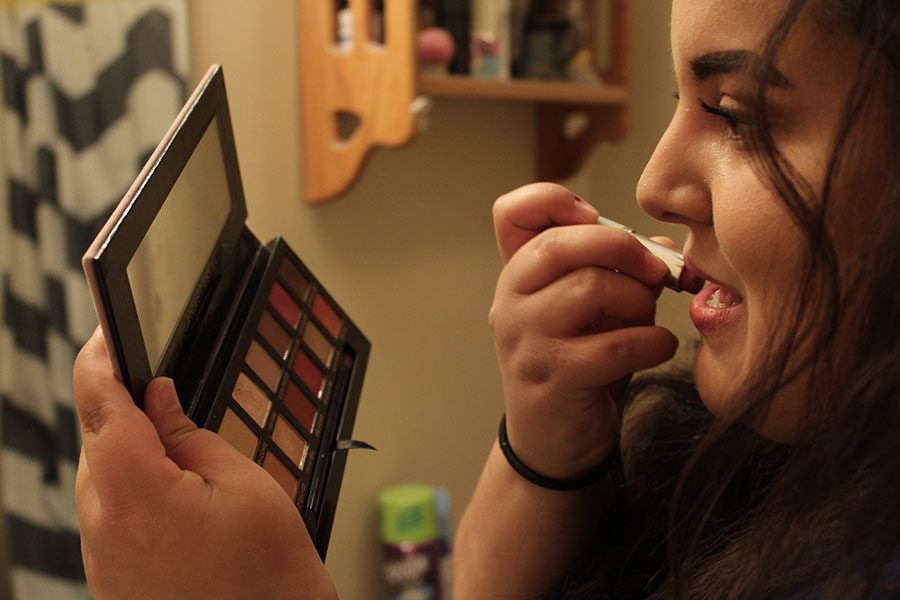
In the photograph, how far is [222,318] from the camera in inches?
16.6

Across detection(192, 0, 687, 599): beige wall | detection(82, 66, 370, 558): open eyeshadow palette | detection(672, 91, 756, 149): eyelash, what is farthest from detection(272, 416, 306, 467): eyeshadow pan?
detection(192, 0, 687, 599): beige wall

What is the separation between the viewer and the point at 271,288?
1.49ft

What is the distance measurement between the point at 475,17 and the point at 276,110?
1.02 ft

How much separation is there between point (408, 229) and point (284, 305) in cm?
75

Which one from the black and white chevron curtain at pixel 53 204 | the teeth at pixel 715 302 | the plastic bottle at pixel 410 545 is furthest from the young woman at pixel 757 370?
the plastic bottle at pixel 410 545

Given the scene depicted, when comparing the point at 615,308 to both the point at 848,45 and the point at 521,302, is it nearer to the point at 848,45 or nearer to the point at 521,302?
the point at 521,302

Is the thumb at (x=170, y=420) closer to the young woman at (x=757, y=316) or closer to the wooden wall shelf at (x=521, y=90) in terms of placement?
the young woman at (x=757, y=316)

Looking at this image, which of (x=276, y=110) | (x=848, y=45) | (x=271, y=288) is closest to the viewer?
(x=848, y=45)

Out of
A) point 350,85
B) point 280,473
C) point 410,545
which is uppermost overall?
point 350,85

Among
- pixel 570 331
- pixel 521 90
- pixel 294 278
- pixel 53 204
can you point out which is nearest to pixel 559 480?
pixel 570 331

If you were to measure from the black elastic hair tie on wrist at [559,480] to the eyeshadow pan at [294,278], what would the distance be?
17cm

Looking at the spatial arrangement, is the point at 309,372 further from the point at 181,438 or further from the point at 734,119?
the point at 734,119

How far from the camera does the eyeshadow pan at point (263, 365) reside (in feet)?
1.39

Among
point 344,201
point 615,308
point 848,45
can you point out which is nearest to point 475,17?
point 344,201
